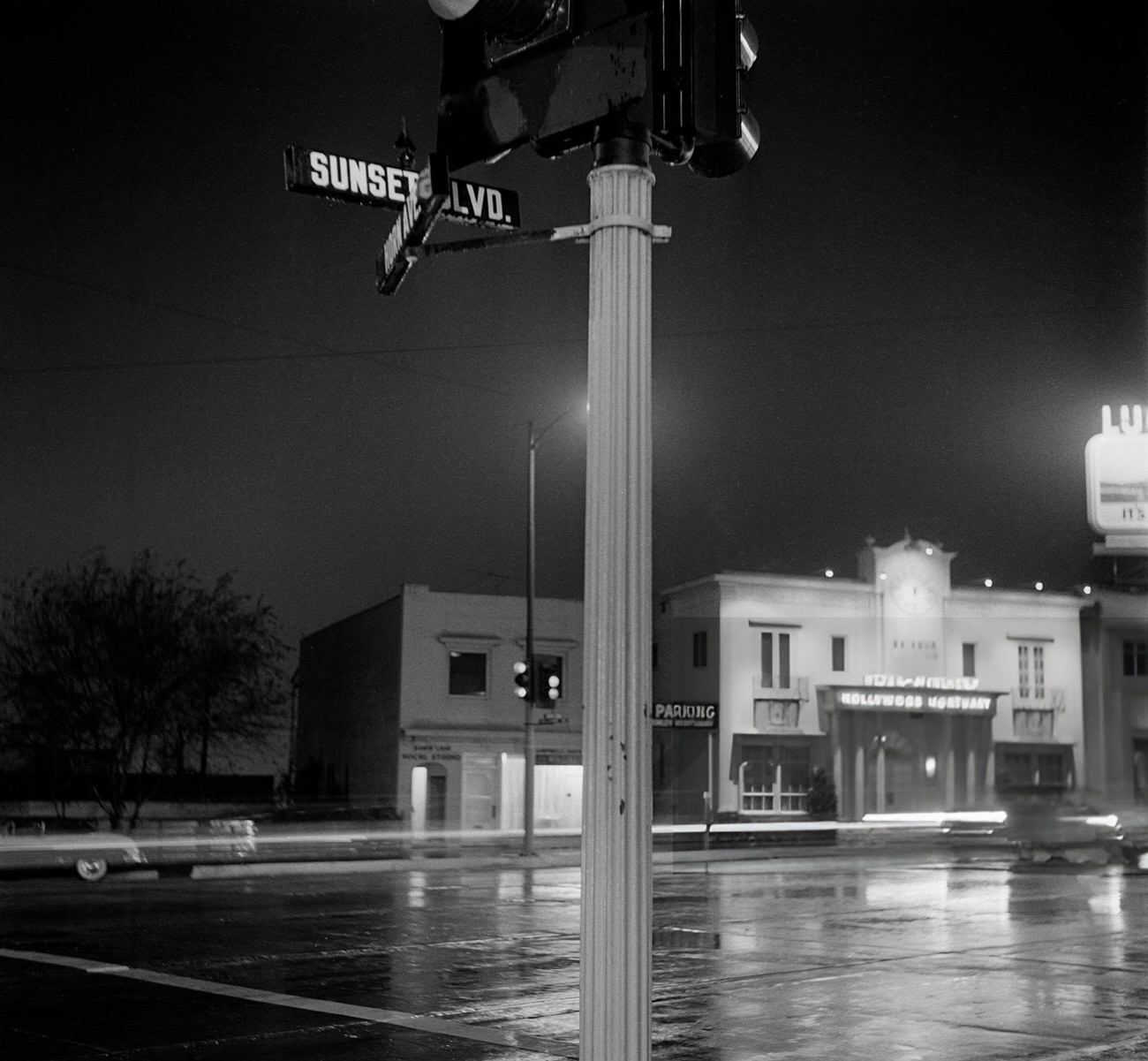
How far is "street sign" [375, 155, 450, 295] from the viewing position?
4434mm

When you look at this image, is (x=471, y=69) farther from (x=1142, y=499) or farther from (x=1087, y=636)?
(x=1087, y=636)

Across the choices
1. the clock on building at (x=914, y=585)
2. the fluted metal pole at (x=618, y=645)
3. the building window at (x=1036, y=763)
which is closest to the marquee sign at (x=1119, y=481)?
the clock on building at (x=914, y=585)

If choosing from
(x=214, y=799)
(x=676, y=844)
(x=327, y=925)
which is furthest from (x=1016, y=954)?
(x=214, y=799)

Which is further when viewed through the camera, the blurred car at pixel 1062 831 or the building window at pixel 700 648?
the building window at pixel 700 648

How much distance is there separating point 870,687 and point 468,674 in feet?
41.4

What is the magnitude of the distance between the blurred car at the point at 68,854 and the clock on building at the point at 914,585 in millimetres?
27835

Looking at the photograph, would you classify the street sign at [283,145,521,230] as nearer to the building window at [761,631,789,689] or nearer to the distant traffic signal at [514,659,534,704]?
the distant traffic signal at [514,659,534,704]

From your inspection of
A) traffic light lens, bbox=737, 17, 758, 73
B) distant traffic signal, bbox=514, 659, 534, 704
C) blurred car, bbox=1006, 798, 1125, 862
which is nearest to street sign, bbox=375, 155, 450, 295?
traffic light lens, bbox=737, 17, 758, 73

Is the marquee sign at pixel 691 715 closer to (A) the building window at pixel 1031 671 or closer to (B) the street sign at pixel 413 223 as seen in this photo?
(A) the building window at pixel 1031 671

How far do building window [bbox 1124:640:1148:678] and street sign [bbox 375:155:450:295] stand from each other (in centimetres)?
4852

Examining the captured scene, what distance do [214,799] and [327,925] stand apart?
3728 cm

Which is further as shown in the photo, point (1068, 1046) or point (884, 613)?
point (884, 613)

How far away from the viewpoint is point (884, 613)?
46.5m

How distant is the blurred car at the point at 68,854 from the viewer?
2408 cm
